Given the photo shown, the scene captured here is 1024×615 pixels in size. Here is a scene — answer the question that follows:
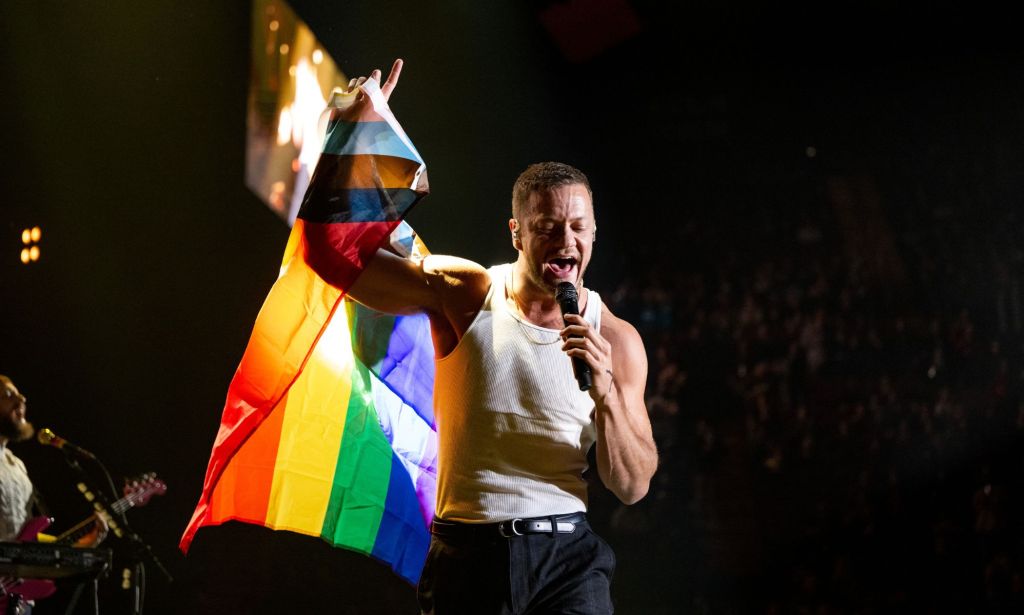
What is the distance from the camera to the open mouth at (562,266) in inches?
85.9

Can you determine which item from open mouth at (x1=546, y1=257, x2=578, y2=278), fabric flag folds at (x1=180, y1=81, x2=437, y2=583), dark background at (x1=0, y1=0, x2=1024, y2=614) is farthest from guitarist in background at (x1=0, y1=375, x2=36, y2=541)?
open mouth at (x1=546, y1=257, x2=578, y2=278)

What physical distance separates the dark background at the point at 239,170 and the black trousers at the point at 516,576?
3.99 metres

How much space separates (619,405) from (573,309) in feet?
0.82

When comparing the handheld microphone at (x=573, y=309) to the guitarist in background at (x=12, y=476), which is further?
the guitarist in background at (x=12, y=476)

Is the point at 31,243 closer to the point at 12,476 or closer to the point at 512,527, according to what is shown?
the point at 12,476

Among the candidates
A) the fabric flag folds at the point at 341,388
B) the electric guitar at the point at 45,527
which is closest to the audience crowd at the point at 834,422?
the electric guitar at the point at 45,527

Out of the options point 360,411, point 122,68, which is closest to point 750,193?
point 122,68

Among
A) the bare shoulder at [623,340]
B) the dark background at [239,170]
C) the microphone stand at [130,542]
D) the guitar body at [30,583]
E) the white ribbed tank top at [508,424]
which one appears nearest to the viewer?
the white ribbed tank top at [508,424]

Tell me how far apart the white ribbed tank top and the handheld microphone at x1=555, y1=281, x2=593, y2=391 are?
3.9 inches

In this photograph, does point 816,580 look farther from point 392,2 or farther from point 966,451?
point 392,2

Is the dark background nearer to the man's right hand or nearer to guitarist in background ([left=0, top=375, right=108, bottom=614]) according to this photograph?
guitarist in background ([left=0, top=375, right=108, bottom=614])

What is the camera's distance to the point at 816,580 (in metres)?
6.02

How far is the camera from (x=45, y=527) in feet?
15.3

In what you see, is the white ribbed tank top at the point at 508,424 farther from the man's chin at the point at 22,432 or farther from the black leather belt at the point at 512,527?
the man's chin at the point at 22,432
